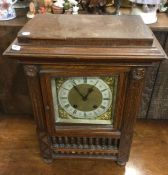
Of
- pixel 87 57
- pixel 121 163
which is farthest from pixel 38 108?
pixel 121 163

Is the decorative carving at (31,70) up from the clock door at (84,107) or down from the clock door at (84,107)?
up

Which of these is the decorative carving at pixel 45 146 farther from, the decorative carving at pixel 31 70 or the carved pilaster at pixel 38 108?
the decorative carving at pixel 31 70

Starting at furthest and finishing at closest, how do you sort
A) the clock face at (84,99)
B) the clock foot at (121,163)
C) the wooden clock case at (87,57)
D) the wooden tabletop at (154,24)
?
the clock foot at (121,163)
the wooden tabletop at (154,24)
the clock face at (84,99)
the wooden clock case at (87,57)

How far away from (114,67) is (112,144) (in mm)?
437

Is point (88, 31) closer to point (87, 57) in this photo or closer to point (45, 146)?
point (87, 57)

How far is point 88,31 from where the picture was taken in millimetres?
714

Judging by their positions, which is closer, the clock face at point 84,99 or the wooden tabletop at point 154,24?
the clock face at point 84,99

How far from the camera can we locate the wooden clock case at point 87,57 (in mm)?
669

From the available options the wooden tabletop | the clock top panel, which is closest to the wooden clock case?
the clock top panel

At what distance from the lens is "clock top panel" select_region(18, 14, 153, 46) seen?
2.21 ft

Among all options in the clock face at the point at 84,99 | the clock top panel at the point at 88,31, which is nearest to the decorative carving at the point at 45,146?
the clock face at the point at 84,99

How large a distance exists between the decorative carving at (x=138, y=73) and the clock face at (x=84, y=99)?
7cm

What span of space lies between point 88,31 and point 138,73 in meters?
0.21

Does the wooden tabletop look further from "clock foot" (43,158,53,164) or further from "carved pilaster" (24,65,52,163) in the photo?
"clock foot" (43,158,53,164)
